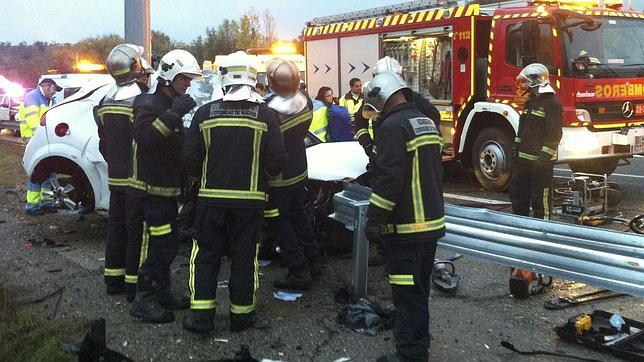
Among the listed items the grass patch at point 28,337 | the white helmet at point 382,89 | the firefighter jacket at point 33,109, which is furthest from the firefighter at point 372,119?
the firefighter jacket at point 33,109

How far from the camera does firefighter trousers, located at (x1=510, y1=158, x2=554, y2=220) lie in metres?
6.17

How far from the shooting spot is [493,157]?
988 centimetres

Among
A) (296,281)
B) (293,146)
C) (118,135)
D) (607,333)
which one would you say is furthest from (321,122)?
(607,333)

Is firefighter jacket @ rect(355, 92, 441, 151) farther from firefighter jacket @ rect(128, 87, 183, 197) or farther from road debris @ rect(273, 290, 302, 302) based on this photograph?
firefighter jacket @ rect(128, 87, 183, 197)

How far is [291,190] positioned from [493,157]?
5390mm

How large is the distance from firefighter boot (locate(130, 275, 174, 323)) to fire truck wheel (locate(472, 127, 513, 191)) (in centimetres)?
639

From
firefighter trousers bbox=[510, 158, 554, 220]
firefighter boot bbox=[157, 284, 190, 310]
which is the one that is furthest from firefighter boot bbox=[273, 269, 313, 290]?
firefighter trousers bbox=[510, 158, 554, 220]

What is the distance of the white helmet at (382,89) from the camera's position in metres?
3.80

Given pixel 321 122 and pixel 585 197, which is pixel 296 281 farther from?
pixel 585 197

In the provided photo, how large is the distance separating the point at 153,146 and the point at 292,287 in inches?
61.2

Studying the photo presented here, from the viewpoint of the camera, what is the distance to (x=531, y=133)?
6.23 meters

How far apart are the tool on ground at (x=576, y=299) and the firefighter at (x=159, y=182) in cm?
265

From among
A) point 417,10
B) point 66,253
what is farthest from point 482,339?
point 417,10

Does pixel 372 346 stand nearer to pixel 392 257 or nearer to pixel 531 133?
pixel 392 257
